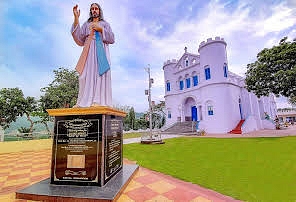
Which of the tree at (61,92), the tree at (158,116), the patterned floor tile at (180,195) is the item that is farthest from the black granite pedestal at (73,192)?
the tree at (158,116)

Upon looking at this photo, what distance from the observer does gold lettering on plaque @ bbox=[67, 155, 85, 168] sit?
2420 millimetres

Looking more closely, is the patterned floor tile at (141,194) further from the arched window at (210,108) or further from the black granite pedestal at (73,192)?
the arched window at (210,108)

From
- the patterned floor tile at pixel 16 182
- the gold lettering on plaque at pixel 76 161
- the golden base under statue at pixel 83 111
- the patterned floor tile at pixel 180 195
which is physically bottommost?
the patterned floor tile at pixel 16 182

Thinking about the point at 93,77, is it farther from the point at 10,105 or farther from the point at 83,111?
the point at 10,105

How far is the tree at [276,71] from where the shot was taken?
1070 centimetres

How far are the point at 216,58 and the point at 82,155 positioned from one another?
1691 centimetres

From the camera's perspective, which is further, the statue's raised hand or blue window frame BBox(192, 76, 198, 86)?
blue window frame BBox(192, 76, 198, 86)

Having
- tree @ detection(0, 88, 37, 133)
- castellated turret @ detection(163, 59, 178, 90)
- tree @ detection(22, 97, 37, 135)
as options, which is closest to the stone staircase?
castellated turret @ detection(163, 59, 178, 90)

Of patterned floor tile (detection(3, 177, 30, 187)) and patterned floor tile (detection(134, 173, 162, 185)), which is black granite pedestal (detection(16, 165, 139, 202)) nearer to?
patterned floor tile (detection(134, 173, 162, 185))

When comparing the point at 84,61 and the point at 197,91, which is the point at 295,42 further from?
the point at 84,61

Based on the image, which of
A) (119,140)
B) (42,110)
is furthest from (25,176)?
(42,110)

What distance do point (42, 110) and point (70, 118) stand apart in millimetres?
13518

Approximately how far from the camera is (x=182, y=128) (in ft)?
59.7

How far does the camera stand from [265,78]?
11.8 m
